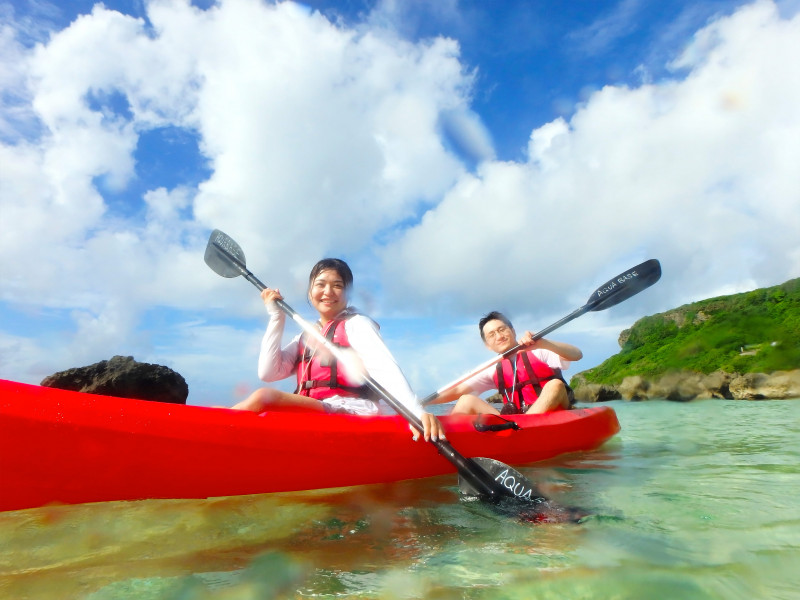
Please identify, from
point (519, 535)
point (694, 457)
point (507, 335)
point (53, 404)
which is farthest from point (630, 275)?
point (53, 404)

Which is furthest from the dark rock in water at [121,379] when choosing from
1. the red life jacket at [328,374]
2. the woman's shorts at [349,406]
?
the woman's shorts at [349,406]

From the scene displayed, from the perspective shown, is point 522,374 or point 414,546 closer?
point 414,546

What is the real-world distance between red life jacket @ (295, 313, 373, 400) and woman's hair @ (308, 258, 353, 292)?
284 mm

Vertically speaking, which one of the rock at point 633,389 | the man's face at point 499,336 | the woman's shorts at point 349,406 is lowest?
the woman's shorts at point 349,406

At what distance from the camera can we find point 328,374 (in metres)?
3.43

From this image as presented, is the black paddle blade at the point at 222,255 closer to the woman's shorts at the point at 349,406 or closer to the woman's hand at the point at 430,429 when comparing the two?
the woman's shorts at the point at 349,406

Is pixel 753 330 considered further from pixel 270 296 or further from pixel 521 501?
pixel 270 296

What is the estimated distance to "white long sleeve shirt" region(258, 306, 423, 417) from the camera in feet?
10.1

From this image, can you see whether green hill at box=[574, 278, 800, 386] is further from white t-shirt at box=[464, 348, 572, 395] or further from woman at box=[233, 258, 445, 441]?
white t-shirt at box=[464, 348, 572, 395]

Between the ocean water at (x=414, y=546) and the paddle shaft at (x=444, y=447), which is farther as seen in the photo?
the paddle shaft at (x=444, y=447)

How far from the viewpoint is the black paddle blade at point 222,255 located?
15.3ft

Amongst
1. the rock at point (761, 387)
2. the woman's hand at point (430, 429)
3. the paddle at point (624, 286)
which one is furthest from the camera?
the rock at point (761, 387)

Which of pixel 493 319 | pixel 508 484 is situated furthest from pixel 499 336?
pixel 508 484

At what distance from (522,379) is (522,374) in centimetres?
5
